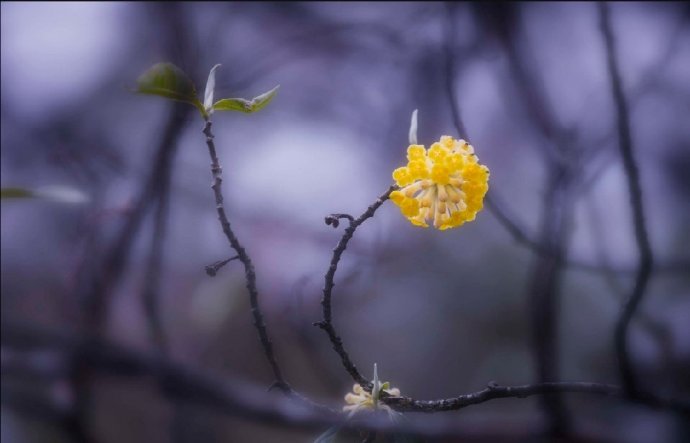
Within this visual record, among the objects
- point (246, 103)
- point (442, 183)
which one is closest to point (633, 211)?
point (442, 183)

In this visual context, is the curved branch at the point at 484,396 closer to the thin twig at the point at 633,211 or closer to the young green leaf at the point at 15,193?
the thin twig at the point at 633,211

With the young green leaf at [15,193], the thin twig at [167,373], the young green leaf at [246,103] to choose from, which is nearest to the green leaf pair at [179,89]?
the young green leaf at [246,103]

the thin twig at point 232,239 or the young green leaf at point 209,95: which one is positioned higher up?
the young green leaf at point 209,95

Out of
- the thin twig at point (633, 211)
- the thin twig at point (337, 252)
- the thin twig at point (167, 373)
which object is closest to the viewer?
the thin twig at point (337, 252)

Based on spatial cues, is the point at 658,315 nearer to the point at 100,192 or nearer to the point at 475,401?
the point at 475,401

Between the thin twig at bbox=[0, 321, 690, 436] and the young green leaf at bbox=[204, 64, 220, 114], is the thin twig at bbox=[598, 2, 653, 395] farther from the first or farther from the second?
the young green leaf at bbox=[204, 64, 220, 114]

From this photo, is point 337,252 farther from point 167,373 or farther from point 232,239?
point 167,373

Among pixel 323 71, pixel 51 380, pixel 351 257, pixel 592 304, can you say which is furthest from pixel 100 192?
pixel 592 304

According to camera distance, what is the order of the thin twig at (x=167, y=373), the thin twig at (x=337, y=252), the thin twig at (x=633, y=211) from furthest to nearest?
the thin twig at (x=167, y=373), the thin twig at (x=633, y=211), the thin twig at (x=337, y=252)
